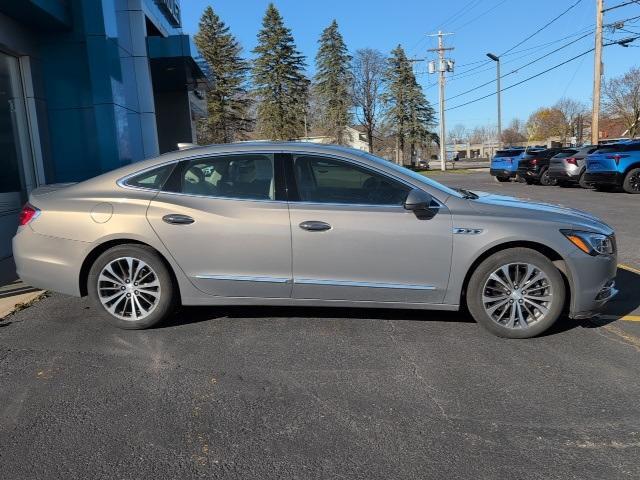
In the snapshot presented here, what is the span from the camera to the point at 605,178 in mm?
17000

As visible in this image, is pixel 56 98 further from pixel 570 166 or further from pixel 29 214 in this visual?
pixel 570 166

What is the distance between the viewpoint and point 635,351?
Answer: 4.23 meters

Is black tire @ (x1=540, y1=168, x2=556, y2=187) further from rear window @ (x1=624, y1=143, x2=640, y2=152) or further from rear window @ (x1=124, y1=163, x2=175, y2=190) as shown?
rear window @ (x1=124, y1=163, x2=175, y2=190)

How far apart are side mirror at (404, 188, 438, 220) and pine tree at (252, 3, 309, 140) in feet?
161

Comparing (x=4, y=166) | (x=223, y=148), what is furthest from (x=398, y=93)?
(x=223, y=148)

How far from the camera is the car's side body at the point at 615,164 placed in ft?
54.8

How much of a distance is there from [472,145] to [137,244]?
159499 millimetres

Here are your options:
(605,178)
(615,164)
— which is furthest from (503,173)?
(615,164)

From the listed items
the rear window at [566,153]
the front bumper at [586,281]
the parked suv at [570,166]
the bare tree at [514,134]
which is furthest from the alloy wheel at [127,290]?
the bare tree at [514,134]

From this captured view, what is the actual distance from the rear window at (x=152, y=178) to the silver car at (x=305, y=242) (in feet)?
0.04

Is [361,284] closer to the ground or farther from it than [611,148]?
closer to the ground

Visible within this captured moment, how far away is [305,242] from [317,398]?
138 cm

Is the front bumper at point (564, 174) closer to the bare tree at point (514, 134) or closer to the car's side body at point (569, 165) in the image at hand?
the car's side body at point (569, 165)

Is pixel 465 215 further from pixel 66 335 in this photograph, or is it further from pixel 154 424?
pixel 66 335
